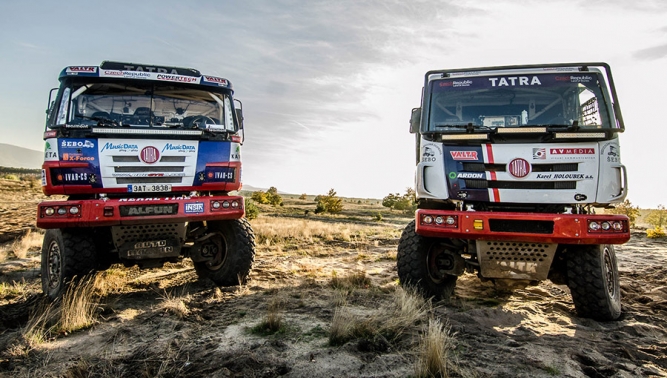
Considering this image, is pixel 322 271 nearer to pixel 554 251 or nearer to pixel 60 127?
pixel 554 251

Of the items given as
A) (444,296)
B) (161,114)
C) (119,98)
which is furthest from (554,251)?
(119,98)

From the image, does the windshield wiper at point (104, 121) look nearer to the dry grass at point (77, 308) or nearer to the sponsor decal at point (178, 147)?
the sponsor decal at point (178, 147)

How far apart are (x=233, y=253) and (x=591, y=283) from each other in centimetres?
488

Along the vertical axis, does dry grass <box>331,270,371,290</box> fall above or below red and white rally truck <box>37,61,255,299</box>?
below

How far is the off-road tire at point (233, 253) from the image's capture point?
265 inches

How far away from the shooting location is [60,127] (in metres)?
5.84

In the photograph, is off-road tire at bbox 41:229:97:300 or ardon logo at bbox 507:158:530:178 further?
off-road tire at bbox 41:229:97:300

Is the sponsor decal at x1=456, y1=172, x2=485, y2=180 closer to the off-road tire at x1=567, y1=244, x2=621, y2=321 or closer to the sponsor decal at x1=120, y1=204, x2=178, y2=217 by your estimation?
the off-road tire at x1=567, y1=244, x2=621, y2=321

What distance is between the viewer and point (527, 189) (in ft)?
17.1

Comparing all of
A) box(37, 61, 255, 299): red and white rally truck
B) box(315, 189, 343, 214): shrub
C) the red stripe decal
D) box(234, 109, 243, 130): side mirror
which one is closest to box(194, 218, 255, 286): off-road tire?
box(37, 61, 255, 299): red and white rally truck

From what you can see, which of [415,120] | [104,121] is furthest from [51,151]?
[415,120]

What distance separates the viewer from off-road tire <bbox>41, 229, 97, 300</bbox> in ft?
18.8

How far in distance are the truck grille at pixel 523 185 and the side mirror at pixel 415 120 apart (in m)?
1.21

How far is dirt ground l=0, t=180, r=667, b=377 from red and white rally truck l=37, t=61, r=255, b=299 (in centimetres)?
64
